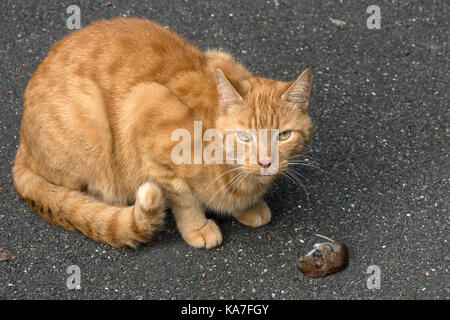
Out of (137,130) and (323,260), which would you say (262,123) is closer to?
(137,130)

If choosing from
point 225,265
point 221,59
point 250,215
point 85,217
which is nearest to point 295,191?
point 250,215

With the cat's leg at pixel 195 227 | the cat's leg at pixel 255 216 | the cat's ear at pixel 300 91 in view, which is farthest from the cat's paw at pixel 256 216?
the cat's ear at pixel 300 91

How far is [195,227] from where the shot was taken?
141 inches

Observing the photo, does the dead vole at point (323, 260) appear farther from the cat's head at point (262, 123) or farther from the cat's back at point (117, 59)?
the cat's back at point (117, 59)

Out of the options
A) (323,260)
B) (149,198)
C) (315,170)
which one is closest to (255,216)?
(323,260)

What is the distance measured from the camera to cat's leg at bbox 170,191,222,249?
3.57m

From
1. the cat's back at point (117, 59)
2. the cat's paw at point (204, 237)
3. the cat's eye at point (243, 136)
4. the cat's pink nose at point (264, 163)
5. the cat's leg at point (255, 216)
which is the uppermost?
the cat's back at point (117, 59)

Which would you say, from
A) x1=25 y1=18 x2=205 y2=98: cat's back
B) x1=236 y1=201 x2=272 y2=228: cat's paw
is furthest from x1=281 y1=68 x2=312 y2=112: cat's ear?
x1=236 y1=201 x2=272 y2=228: cat's paw

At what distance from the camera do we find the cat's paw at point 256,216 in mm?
3704

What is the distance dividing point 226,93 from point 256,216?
92 cm

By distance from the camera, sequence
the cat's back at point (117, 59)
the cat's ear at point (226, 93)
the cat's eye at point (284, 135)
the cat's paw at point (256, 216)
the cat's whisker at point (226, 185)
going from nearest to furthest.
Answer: the cat's ear at point (226, 93) < the cat's eye at point (284, 135) < the cat's whisker at point (226, 185) < the cat's back at point (117, 59) < the cat's paw at point (256, 216)

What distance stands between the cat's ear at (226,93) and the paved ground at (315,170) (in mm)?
929

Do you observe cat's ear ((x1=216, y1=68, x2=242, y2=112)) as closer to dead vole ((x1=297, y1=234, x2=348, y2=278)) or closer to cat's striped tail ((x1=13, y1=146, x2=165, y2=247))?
cat's striped tail ((x1=13, y1=146, x2=165, y2=247))

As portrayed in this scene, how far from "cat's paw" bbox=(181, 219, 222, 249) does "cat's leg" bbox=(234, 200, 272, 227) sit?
21cm
